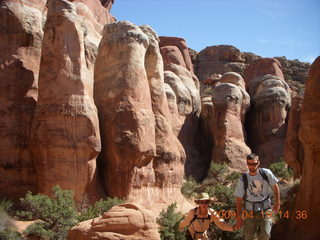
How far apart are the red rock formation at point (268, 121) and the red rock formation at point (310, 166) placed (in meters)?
14.0

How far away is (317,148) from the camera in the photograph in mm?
11367

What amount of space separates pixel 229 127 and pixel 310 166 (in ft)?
42.5

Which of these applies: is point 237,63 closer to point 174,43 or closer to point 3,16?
point 174,43

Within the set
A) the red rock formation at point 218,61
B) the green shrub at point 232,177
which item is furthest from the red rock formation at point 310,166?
the red rock formation at point 218,61

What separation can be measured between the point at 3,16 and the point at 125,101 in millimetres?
5260

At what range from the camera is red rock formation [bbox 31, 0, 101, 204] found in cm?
1300

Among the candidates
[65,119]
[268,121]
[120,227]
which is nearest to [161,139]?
[65,119]

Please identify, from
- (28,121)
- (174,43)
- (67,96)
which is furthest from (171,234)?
(174,43)

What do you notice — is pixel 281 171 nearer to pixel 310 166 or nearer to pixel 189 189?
pixel 189 189

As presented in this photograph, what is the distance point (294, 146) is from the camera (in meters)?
18.6

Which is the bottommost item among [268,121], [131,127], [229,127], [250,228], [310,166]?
[250,228]

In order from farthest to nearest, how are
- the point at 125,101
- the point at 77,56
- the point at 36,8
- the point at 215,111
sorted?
the point at 215,111, the point at 36,8, the point at 125,101, the point at 77,56

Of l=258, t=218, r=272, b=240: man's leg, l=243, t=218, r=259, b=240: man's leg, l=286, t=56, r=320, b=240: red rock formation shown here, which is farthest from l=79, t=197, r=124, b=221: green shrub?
l=258, t=218, r=272, b=240: man's leg

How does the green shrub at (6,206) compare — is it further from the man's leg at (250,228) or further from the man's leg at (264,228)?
the man's leg at (264,228)
